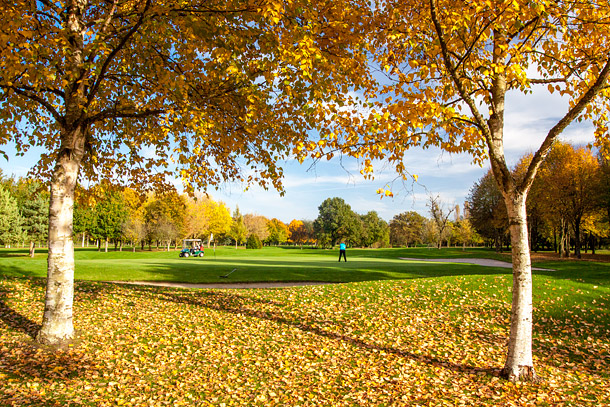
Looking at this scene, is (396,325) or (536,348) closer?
(536,348)

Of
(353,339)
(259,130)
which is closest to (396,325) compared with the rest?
(353,339)

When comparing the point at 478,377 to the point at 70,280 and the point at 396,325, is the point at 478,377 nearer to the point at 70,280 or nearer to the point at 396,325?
the point at 396,325

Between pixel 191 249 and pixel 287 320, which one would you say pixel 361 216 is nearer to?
pixel 191 249

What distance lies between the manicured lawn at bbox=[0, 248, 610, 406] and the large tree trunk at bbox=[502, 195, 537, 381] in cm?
31

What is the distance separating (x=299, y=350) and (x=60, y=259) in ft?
16.6

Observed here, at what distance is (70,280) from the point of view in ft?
22.9

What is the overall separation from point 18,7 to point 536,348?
1277cm

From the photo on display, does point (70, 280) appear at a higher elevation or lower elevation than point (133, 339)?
higher

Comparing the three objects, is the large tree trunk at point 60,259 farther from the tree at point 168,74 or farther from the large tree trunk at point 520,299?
the large tree trunk at point 520,299

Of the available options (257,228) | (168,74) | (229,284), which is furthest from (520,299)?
(257,228)

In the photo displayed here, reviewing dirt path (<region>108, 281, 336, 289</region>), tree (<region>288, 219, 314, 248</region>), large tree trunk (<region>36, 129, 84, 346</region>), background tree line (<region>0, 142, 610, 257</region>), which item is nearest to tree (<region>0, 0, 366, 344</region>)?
large tree trunk (<region>36, 129, 84, 346</region>)

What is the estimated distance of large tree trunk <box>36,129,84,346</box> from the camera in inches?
267

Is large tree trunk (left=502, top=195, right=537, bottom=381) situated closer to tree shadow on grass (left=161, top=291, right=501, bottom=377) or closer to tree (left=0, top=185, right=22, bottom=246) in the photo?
tree shadow on grass (left=161, top=291, right=501, bottom=377)

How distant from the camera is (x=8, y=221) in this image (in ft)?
123
